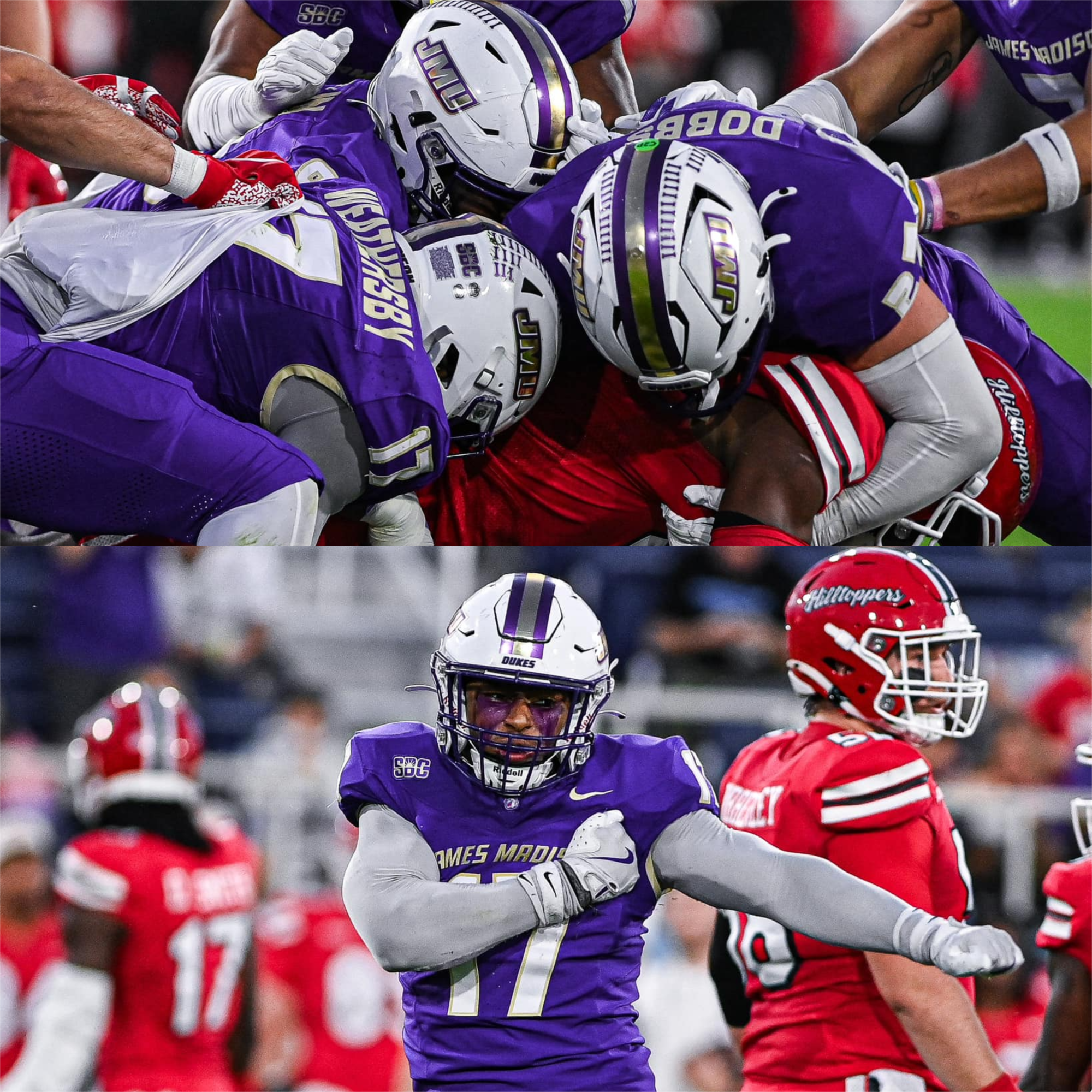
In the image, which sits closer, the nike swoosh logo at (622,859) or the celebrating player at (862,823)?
the nike swoosh logo at (622,859)

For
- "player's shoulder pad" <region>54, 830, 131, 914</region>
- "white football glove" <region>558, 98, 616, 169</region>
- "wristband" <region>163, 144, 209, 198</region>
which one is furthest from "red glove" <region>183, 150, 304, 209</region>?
"player's shoulder pad" <region>54, 830, 131, 914</region>

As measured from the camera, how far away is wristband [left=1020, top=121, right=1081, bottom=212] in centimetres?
289

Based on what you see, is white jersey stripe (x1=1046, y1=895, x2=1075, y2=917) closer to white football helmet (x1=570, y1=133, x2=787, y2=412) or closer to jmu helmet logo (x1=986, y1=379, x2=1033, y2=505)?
jmu helmet logo (x1=986, y1=379, x2=1033, y2=505)

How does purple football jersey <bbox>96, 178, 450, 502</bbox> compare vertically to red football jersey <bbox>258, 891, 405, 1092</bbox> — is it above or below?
above

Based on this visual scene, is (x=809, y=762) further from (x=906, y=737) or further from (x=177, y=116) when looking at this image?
(x=177, y=116)

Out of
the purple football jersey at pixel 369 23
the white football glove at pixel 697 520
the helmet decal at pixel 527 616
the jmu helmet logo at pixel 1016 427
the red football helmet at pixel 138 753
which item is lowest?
the red football helmet at pixel 138 753

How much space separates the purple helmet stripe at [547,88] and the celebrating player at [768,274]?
0.04 metres

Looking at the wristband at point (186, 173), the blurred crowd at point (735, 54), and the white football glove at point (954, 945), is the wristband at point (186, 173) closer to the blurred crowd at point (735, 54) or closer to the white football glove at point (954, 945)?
the blurred crowd at point (735, 54)

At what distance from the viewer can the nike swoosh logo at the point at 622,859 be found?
235 cm

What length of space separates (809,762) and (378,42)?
4.71ft

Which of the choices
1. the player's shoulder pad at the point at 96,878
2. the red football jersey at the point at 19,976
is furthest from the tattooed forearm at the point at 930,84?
the red football jersey at the point at 19,976

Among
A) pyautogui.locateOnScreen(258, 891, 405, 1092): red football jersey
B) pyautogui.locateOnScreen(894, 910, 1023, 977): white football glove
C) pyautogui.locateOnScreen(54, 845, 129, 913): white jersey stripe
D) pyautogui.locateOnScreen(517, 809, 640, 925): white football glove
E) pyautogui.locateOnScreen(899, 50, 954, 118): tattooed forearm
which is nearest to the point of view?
pyautogui.locateOnScreen(894, 910, 1023, 977): white football glove

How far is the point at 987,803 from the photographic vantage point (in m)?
5.22

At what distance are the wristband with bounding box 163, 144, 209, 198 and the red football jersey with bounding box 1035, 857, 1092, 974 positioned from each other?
181 cm
